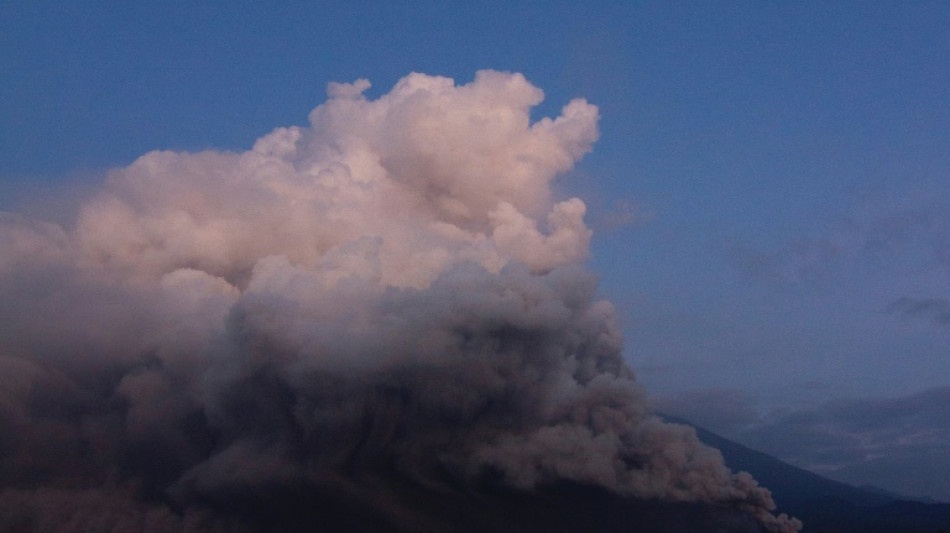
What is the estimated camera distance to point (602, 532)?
157 metres

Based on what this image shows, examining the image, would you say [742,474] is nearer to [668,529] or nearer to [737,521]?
[737,521]

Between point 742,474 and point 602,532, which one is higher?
point 742,474

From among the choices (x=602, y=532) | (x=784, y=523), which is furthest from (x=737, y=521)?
(x=602, y=532)

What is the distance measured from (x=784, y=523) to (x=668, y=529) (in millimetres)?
21218

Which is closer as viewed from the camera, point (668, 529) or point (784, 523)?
point (784, 523)

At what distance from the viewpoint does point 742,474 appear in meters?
149

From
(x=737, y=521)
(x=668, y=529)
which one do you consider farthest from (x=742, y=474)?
(x=668, y=529)

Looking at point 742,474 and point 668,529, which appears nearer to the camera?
point 742,474

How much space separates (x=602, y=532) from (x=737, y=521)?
75.1ft

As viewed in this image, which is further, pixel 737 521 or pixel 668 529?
pixel 668 529

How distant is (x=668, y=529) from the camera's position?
15975 cm

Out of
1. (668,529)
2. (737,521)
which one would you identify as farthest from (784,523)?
(668,529)

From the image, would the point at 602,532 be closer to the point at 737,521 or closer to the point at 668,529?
the point at 668,529

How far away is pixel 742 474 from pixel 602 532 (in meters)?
26.3
